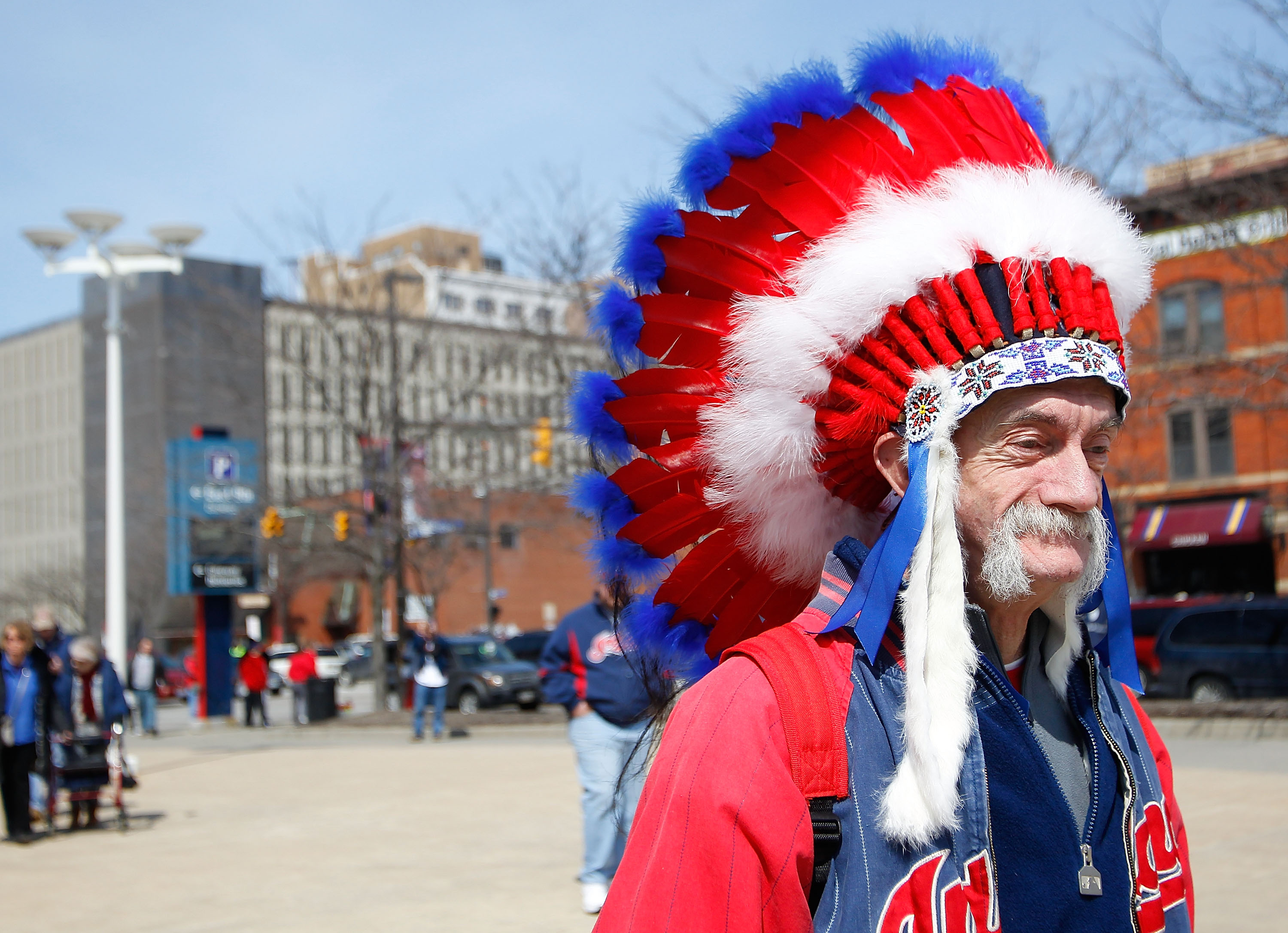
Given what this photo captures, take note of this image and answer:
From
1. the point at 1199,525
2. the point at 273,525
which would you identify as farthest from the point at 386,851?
the point at 1199,525

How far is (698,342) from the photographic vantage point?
2152 mm

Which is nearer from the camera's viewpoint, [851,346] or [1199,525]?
[851,346]

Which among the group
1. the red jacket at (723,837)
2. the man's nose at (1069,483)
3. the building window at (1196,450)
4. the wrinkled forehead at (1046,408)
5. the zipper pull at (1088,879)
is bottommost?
the zipper pull at (1088,879)

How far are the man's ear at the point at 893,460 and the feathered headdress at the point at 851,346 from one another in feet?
0.09

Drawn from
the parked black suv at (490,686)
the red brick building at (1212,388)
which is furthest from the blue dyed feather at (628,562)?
the parked black suv at (490,686)

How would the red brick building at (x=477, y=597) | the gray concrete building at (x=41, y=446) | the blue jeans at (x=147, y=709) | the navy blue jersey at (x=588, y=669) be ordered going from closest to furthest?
the navy blue jersey at (x=588, y=669), the blue jeans at (x=147, y=709), the red brick building at (x=477, y=597), the gray concrete building at (x=41, y=446)

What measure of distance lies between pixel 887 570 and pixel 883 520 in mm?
370

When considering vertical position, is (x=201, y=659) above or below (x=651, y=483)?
below

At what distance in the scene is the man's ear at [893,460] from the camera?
189 cm

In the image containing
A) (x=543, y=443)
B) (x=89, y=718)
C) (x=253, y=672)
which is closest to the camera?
(x=89, y=718)

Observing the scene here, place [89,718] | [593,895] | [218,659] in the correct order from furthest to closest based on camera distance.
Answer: [218,659], [89,718], [593,895]

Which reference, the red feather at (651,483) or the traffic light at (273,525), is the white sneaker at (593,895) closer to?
the red feather at (651,483)

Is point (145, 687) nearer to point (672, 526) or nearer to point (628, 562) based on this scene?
point (628, 562)

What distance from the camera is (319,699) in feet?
74.0
